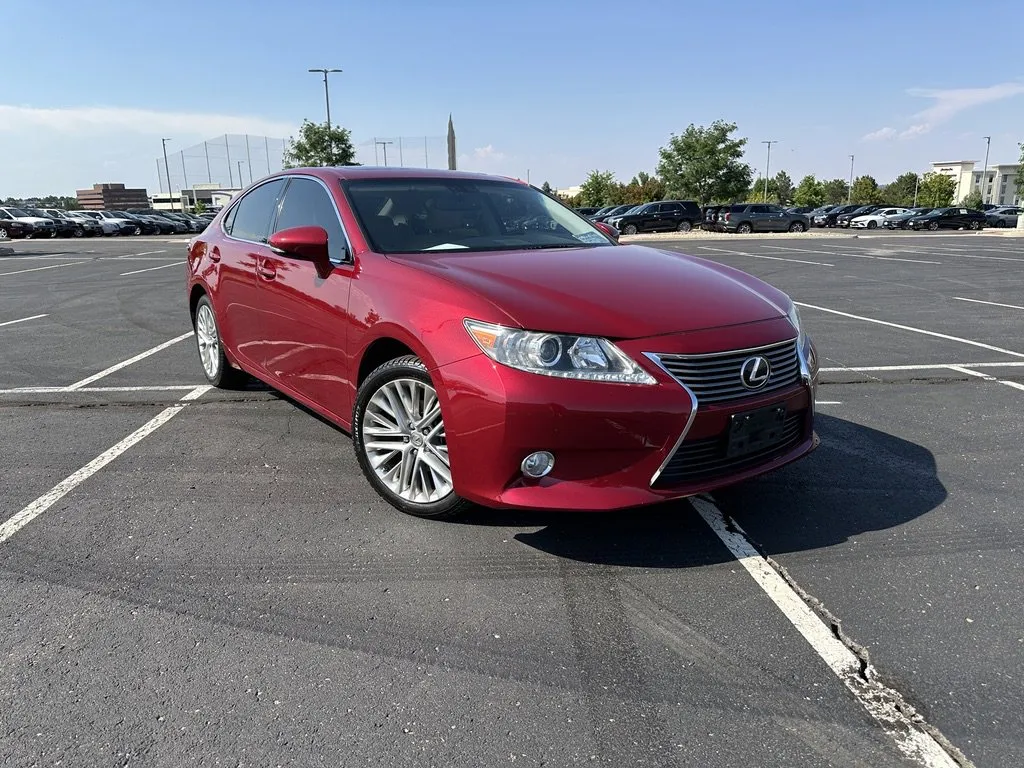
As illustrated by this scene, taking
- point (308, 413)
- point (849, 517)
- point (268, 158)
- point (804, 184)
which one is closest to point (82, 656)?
point (308, 413)

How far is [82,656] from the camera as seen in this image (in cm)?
252

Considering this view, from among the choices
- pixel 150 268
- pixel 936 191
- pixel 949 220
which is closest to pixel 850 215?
pixel 949 220

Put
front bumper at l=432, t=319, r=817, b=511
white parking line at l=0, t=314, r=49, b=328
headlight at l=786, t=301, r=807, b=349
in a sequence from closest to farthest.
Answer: front bumper at l=432, t=319, r=817, b=511 < headlight at l=786, t=301, r=807, b=349 < white parking line at l=0, t=314, r=49, b=328

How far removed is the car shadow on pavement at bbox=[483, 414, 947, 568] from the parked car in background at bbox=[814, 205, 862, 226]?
2294 inches

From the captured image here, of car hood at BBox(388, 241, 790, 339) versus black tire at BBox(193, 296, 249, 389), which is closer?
car hood at BBox(388, 241, 790, 339)

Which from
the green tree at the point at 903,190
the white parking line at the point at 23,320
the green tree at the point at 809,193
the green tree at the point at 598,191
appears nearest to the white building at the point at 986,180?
the green tree at the point at 903,190

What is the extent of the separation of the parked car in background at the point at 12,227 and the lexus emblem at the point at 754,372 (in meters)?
46.5

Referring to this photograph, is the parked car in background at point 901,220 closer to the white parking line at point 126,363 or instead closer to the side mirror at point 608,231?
the white parking line at point 126,363

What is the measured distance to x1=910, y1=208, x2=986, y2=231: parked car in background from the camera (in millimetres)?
48688

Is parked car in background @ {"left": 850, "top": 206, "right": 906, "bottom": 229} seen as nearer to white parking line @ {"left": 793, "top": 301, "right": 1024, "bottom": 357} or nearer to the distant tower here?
the distant tower

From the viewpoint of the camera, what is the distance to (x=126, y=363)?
702cm

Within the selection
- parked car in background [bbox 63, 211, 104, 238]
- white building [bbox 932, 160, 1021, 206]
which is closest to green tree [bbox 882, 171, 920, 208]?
white building [bbox 932, 160, 1021, 206]

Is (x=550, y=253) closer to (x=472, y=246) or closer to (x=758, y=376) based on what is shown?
(x=472, y=246)

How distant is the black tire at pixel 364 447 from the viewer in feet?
10.9
